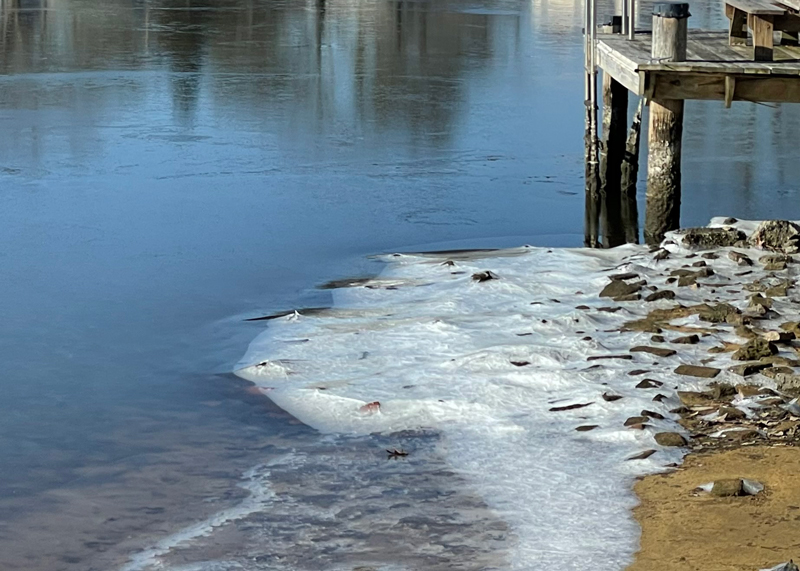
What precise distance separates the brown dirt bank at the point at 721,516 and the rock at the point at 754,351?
1.46 meters

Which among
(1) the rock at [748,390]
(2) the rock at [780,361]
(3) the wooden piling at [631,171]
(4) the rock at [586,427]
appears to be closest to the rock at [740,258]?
(2) the rock at [780,361]

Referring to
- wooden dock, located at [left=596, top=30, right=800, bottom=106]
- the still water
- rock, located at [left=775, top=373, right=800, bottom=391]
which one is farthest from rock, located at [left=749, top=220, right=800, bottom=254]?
rock, located at [left=775, top=373, right=800, bottom=391]

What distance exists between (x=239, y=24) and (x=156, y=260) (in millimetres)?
21335

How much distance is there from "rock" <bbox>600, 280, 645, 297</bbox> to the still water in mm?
2458

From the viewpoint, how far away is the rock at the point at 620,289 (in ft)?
34.4

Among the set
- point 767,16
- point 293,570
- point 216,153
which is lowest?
point 293,570

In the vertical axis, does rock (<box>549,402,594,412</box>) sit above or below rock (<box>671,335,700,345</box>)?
below

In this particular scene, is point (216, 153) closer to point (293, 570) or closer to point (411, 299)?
point (411, 299)

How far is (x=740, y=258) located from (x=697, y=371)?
113 inches

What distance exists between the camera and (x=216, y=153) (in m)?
17.4

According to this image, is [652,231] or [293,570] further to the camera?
[652,231]

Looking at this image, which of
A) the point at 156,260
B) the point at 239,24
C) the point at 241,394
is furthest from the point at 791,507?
the point at 239,24

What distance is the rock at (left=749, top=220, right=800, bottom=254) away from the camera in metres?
11.4

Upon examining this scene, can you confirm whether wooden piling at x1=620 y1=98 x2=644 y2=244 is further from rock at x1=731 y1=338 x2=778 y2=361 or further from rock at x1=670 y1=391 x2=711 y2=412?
rock at x1=670 y1=391 x2=711 y2=412
